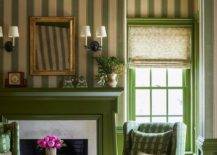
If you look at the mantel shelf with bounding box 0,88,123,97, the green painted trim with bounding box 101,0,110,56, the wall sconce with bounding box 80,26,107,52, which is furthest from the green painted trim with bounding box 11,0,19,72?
the green painted trim with bounding box 101,0,110,56

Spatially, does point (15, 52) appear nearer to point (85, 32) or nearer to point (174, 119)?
point (85, 32)

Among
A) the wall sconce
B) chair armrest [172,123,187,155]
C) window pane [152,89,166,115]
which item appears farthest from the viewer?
window pane [152,89,166,115]

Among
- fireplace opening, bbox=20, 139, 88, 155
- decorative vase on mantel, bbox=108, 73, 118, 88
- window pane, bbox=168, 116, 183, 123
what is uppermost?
decorative vase on mantel, bbox=108, 73, 118, 88

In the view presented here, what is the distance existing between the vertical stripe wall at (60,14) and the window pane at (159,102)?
106 centimetres

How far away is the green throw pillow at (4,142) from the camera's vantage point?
5387 mm

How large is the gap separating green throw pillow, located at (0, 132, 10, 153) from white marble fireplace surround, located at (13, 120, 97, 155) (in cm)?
104

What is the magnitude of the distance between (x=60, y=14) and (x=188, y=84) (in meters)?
2.19

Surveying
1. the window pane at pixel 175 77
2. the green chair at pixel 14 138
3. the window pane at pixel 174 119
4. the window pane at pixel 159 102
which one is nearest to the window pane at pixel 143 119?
the window pane at pixel 159 102

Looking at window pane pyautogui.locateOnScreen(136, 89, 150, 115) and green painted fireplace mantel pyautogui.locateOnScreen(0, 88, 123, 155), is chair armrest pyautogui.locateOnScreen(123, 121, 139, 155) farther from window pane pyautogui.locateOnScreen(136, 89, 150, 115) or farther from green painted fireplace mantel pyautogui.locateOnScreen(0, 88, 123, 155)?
window pane pyautogui.locateOnScreen(136, 89, 150, 115)

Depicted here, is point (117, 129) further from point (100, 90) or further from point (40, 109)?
point (40, 109)

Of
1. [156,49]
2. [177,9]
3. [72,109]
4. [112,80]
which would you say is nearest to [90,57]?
[112,80]

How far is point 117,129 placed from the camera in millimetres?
6668

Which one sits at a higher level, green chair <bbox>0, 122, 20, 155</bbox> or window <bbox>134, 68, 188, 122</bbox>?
window <bbox>134, 68, 188, 122</bbox>

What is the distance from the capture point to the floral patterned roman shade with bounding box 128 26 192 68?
7156mm
